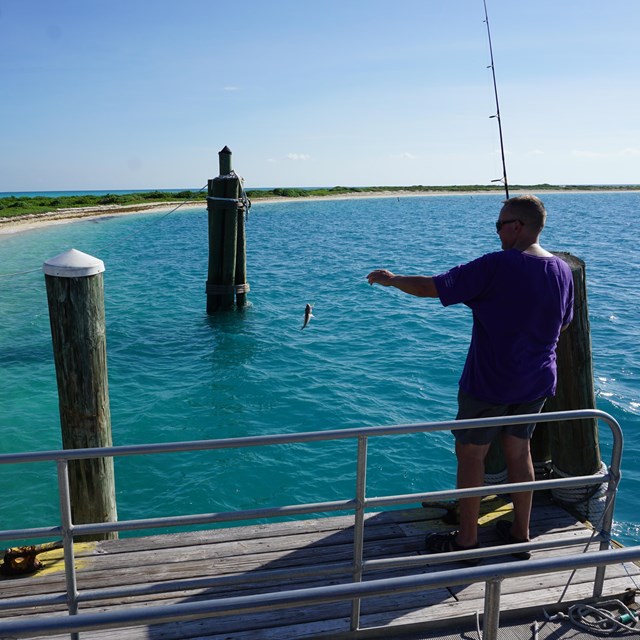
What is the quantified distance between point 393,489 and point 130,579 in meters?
4.54

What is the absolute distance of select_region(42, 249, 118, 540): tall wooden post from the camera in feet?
14.2

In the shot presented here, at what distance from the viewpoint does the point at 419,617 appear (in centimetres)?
332

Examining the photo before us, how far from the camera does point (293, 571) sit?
3119 mm

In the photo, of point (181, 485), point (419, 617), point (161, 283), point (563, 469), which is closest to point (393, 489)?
point (181, 485)

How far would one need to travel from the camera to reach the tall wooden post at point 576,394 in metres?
4.48

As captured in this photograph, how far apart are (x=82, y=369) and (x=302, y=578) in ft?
7.14

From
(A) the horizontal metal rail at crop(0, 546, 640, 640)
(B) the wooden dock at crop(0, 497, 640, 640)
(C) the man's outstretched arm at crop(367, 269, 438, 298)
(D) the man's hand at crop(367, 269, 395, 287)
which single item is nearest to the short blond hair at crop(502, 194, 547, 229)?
(C) the man's outstretched arm at crop(367, 269, 438, 298)

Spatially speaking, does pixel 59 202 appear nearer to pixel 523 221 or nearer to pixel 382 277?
pixel 382 277

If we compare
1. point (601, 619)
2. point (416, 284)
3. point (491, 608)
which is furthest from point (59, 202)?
point (491, 608)

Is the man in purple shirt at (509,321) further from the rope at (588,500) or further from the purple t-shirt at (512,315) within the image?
the rope at (588,500)

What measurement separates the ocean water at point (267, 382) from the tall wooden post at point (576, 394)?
9.19ft

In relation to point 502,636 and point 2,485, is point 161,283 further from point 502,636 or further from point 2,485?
point 502,636

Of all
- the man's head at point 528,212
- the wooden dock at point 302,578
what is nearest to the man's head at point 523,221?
the man's head at point 528,212

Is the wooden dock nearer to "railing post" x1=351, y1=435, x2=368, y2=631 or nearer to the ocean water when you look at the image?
"railing post" x1=351, y1=435, x2=368, y2=631
